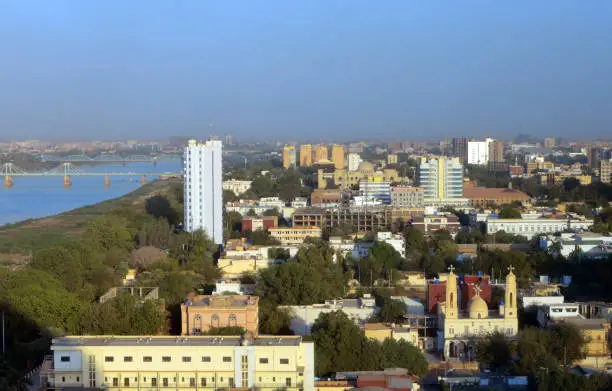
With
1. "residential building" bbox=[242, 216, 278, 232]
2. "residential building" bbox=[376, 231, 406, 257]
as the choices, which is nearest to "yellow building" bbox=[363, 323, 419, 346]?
"residential building" bbox=[376, 231, 406, 257]

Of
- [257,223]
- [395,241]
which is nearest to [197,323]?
[395,241]

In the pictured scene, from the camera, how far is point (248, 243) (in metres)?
15.0

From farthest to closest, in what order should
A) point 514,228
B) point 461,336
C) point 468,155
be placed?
point 468,155, point 514,228, point 461,336

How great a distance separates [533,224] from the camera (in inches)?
660

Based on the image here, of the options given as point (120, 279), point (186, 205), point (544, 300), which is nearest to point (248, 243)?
point (186, 205)

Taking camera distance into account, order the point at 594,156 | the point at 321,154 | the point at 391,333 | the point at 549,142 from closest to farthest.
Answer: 1. the point at 391,333
2. the point at 594,156
3. the point at 321,154
4. the point at 549,142

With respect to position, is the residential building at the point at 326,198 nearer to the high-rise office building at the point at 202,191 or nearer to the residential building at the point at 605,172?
the high-rise office building at the point at 202,191

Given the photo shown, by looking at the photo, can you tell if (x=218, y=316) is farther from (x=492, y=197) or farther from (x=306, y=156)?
(x=306, y=156)

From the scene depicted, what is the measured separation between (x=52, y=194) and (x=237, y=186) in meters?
12.0

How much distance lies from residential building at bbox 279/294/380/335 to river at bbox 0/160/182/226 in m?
15.4

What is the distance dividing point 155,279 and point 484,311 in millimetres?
4114

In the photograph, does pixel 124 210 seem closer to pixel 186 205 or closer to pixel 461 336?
pixel 186 205

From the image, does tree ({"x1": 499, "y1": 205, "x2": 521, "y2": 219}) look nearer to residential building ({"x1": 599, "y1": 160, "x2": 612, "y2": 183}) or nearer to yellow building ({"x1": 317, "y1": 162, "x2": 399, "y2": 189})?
yellow building ({"x1": 317, "y1": 162, "x2": 399, "y2": 189})

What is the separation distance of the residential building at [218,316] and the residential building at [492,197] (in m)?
13.9
